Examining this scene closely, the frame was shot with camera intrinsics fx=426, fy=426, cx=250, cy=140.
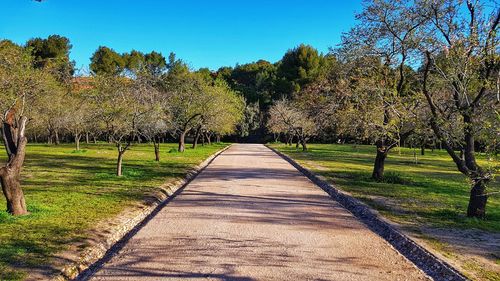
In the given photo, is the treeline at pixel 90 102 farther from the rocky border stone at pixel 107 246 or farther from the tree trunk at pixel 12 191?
the rocky border stone at pixel 107 246

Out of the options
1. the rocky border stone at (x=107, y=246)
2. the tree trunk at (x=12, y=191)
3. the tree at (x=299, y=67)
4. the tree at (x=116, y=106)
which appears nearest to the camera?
the rocky border stone at (x=107, y=246)

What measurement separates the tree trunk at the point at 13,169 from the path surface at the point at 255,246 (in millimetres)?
2977

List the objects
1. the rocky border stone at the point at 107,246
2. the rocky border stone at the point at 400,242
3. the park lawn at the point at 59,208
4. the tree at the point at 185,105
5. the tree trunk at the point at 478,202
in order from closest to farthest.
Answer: the rocky border stone at the point at 107,246 → the rocky border stone at the point at 400,242 → the park lawn at the point at 59,208 → the tree trunk at the point at 478,202 → the tree at the point at 185,105

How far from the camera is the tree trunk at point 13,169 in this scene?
9359 millimetres

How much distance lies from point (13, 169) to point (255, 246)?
594cm

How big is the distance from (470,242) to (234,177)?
38.4 ft

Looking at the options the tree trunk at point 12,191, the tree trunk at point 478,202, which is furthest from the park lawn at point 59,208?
the tree trunk at point 478,202

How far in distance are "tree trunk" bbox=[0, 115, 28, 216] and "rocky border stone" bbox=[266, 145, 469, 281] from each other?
786 centimetres

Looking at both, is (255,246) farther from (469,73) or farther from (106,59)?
(106,59)

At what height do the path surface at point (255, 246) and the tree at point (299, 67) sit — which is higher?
the tree at point (299, 67)

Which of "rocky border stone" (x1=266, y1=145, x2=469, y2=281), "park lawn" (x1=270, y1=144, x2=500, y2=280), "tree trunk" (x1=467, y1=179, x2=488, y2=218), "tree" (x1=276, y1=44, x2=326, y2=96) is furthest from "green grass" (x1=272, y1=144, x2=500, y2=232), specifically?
"tree" (x1=276, y1=44, x2=326, y2=96)

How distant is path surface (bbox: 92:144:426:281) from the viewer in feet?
20.0

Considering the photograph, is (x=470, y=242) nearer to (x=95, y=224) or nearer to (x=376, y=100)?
(x=95, y=224)

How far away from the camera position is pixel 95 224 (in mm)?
8891
